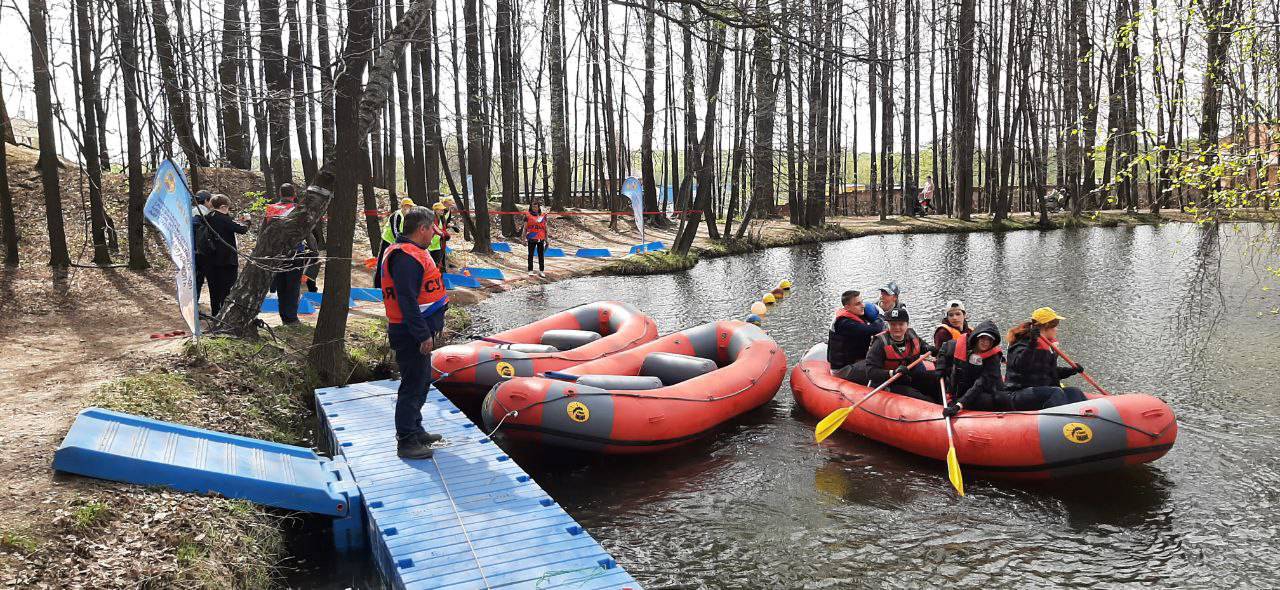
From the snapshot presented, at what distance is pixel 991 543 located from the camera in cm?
538

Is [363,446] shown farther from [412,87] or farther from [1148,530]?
[412,87]

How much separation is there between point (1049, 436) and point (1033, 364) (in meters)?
0.78

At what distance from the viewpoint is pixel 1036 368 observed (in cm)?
666

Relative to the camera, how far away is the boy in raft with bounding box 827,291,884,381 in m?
7.87

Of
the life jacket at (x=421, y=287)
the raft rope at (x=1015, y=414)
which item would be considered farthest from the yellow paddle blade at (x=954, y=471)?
the life jacket at (x=421, y=287)

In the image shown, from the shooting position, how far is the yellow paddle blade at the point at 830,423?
7.02 meters

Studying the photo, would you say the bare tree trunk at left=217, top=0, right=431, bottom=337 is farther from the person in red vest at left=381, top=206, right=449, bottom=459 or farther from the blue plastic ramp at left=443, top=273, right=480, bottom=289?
the blue plastic ramp at left=443, top=273, right=480, bottom=289

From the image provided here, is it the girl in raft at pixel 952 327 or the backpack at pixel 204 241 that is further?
the backpack at pixel 204 241

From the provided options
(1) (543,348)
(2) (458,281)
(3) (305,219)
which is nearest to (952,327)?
(1) (543,348)

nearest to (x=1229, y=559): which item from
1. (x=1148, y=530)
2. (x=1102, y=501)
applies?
(x=1148, y=530)

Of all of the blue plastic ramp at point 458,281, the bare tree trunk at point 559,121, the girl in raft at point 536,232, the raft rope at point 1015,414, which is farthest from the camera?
the bare tree trunk at point 559,121

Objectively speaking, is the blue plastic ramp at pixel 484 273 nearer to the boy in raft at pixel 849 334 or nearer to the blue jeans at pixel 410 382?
the boy in raft at pixel 849 334

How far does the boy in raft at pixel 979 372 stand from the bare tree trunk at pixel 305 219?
5.19 m

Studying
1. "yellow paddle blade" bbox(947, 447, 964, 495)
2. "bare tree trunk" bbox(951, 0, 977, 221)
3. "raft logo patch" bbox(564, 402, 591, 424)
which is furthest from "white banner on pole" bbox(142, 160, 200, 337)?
"bare tree trunk" bbox(951, 0, 977, 221)
